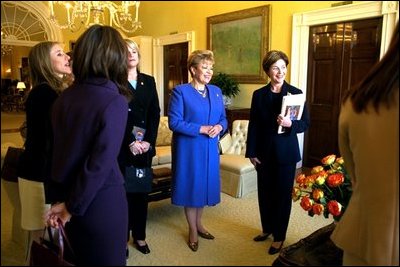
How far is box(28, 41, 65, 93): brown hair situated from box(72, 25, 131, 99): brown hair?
82 mm

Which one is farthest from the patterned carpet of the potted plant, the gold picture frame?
the gold picture frame

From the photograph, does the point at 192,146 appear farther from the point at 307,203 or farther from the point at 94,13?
the point at 94,13

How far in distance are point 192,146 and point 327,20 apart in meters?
1.89

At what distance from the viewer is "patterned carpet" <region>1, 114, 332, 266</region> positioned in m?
0.88

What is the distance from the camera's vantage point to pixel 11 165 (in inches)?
35.1

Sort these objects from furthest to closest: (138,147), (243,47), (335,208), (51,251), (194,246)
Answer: (243,47) → (138,147) → (335,208) → (194,246) → (51,251)

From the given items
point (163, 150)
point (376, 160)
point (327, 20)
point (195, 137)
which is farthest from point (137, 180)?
point (327, 20)

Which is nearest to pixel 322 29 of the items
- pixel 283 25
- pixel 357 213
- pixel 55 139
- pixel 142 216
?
pixel 283 25

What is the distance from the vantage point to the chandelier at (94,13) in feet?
2.64

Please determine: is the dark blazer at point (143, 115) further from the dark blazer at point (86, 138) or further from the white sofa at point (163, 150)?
the white sofa at point (163, 150)

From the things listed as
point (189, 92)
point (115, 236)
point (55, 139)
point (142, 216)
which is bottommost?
point (142, 216)

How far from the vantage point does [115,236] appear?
39.1 inches

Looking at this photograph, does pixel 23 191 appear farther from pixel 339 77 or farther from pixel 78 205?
pixel 339 77

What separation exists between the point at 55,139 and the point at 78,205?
0.67ft
